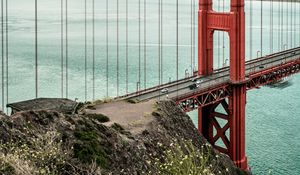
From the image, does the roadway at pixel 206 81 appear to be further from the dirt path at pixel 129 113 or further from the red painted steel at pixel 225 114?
the dirt path at pixel 129 113

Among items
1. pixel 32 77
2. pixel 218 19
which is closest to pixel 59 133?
pixel 218 19

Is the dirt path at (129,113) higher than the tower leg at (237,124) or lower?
higher

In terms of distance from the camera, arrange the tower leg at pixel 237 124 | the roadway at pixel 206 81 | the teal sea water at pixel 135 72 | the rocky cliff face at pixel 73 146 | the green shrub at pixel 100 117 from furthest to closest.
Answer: the teal sea water at pixel 135 72 → the tower leg at pixel 237 124 → the roadway at pixel 206 81 → the green shrub at pixel 100 117 → the rocky cliff face at pixel 73 146

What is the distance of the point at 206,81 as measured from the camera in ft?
95.7

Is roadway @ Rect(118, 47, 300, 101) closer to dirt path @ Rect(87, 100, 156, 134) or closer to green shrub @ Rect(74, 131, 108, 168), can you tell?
dirt path @ Rect(87, 100, 156, 134)

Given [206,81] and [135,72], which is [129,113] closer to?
[206,81]

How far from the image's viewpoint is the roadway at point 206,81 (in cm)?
2519

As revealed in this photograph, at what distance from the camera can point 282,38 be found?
67875mm

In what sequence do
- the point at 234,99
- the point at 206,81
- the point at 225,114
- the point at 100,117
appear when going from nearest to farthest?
1. the point at 100,117
2. the point at 206,81
3. the point at 234,99
4. the point at 225,114

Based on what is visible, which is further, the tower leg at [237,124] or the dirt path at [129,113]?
the tower leg at [237,124]

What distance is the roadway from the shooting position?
25192 mm

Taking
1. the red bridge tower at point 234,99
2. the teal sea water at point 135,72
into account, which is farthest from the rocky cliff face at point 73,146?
the red bridge tower at point 234,99

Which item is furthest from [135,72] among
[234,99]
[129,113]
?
[129,113]

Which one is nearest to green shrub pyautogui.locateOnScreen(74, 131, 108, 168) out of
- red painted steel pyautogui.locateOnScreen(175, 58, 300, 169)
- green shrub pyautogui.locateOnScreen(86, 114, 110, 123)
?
green shrub pyautogui.locateOnScreen(86, 114, 110, 123)
